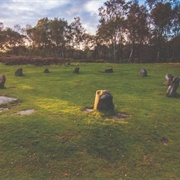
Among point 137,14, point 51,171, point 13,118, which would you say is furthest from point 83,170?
point 137,14

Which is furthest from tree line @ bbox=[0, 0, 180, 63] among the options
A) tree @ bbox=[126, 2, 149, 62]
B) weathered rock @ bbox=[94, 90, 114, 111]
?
weathered rock @ bbox=[94, 90, 114, 111]

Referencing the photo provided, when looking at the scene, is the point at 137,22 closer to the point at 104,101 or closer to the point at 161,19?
the point at 161,19

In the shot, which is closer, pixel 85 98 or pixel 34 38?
pixel 85 98

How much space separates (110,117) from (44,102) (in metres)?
3.81

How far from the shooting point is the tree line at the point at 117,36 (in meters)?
44.8

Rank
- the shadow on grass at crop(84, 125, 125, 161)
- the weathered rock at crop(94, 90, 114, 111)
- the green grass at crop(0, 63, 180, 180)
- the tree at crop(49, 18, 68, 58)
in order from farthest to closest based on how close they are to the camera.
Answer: the tree at crop(49, 18, 68, 58), the weathered rock at crop(94, 90, 114, 111), the shadow on grass at crop(84, 125, 125, 161), the green grass at crop(0, 63, 180, 180)

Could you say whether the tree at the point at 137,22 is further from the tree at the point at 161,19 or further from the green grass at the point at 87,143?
the green grass at the point at 87,143

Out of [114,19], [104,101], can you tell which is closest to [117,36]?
[114,19]

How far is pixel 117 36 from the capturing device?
5412 cm

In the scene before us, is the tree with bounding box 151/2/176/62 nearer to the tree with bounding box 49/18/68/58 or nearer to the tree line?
the tree line

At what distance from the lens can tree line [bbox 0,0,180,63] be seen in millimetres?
44781

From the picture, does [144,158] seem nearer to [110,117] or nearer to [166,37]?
[110,117]

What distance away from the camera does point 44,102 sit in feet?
36.6

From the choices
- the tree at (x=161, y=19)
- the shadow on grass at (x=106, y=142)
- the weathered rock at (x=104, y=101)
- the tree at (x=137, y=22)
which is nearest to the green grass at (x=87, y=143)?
the shadow on grass at (x=106, y=142)
